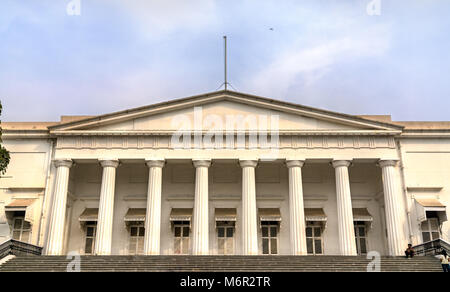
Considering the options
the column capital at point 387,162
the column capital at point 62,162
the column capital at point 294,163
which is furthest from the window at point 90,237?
the column capital at point 387,162

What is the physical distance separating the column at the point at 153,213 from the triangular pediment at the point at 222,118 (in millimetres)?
2315

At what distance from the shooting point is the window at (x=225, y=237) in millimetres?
31844

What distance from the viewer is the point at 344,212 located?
29.0 meters

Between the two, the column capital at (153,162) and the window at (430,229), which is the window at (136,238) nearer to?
the column capital at (153,162)

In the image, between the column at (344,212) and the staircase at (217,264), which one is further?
the column at (344,212)

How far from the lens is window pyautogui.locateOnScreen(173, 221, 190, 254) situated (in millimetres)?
31828

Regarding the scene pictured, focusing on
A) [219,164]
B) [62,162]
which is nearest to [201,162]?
[219,164]

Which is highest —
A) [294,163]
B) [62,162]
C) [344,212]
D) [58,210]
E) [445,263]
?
[62,162]

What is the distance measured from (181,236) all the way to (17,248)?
391 inches

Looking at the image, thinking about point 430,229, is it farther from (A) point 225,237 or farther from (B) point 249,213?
(A) point 225,237

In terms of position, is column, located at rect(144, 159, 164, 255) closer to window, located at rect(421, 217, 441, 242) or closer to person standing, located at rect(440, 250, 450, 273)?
person standing, located at rect(440, 250, 450, 273)
